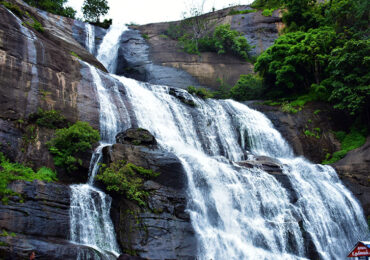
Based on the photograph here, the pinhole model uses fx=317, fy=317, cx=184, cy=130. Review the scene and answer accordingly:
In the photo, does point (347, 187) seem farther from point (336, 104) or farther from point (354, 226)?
point (336, 104)

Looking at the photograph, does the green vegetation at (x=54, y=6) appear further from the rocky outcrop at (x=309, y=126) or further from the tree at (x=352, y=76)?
the tree at (x=352, y=76)

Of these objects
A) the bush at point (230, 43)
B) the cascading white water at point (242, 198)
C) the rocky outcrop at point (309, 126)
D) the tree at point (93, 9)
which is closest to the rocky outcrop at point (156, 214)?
the cascading white water at point (242, 198)

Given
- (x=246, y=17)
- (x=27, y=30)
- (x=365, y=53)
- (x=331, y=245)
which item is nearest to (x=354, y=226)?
(x=331, y=245)

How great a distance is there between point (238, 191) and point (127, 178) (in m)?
5.28

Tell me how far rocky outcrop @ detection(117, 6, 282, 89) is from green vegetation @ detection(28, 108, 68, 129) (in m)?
15.8

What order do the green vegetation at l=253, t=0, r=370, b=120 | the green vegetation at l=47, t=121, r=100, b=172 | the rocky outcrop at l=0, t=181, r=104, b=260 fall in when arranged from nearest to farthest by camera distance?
the rocky outcrop at l=0, t=181, r=104, b=260
the green vegetation at l=47, t=121, r=100, b=172
the green vegetation at l=253, t=0, r=370, b=120

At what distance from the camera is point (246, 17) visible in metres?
40.1

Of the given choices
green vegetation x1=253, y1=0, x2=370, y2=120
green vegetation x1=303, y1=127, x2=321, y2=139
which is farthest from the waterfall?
green vegetation x1=253, y1=0, x2=370, y2=120

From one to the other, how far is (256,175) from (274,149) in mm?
7288

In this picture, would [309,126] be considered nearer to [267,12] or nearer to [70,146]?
[70,146]

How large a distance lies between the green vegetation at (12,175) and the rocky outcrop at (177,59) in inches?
741

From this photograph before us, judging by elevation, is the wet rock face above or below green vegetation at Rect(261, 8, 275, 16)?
below

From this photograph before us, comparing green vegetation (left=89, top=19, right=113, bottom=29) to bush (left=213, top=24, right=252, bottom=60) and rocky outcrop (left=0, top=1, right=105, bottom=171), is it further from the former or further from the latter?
rocky outcrop (left=0, top=1, right=105, bottom=171)

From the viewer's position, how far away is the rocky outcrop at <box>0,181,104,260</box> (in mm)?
8688
